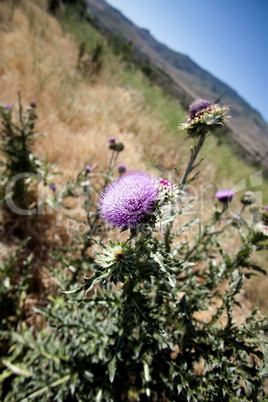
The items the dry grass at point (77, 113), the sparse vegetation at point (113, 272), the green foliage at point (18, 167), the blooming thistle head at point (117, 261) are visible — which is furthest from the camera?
the dry grass at point (77, 113)

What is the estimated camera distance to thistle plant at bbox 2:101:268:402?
1292 mm

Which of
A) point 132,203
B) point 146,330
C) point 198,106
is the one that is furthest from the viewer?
point 198,106

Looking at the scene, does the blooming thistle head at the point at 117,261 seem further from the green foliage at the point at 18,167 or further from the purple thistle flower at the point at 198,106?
the green foliage at the point at 18,167

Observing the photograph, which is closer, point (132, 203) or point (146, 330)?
point (132, 203)

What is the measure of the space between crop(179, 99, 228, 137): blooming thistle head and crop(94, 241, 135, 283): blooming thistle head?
42.3 inches

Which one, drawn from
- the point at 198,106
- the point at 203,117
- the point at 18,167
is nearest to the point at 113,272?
the point at 203,117

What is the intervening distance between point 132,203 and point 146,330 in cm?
96

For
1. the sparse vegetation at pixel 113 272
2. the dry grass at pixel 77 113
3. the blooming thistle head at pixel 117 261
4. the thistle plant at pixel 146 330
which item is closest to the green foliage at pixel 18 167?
the sparse vegetation at pixel 113 272

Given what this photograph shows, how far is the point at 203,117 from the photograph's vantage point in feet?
5.28

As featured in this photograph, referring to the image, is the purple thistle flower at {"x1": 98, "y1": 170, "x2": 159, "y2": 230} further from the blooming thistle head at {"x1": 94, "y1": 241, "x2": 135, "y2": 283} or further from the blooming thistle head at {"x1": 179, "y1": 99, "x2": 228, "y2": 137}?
the blooming thistle head at {"x1": 179, "y1": 99, "x2": 228, "y2": 137}

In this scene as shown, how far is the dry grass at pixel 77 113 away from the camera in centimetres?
415

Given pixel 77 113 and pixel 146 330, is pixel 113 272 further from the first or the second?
pixel 77 113

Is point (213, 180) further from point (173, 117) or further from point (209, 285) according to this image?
point (209, 285)

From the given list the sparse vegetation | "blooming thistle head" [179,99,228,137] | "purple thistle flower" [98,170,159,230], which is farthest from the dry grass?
"blooming thistle head" [179,99,228,137]
